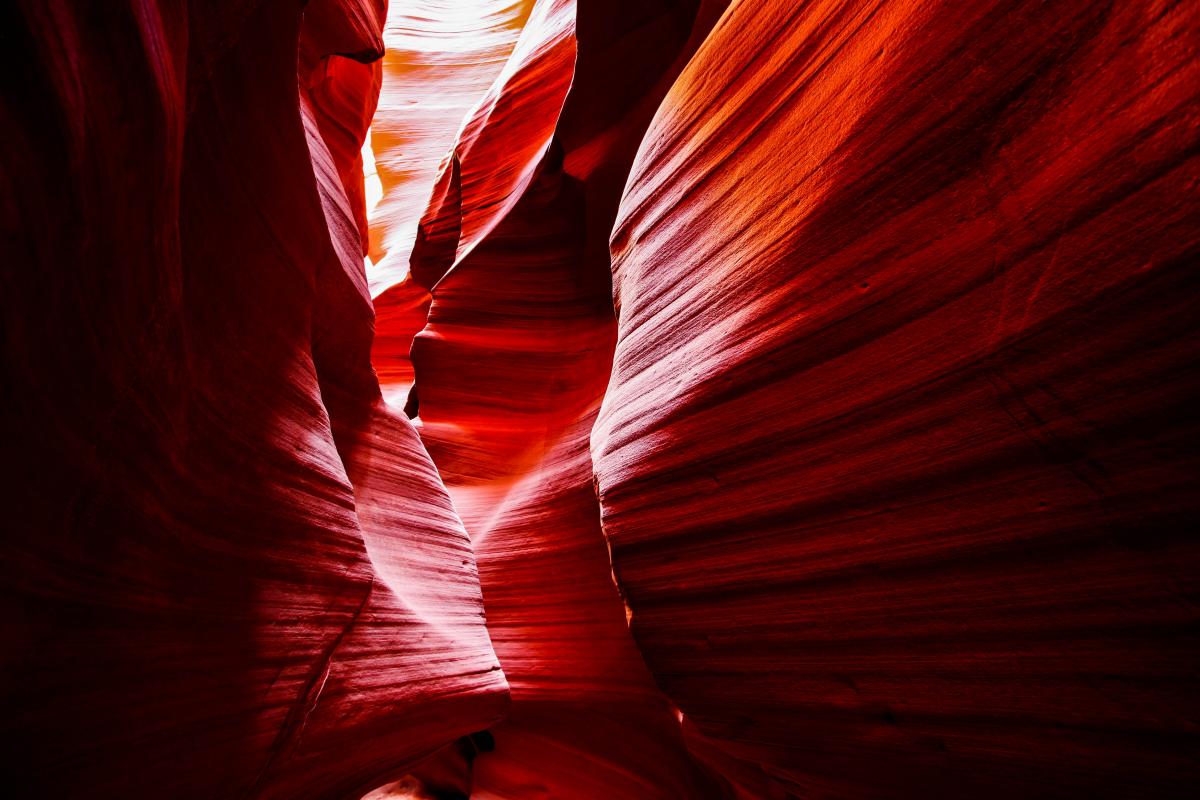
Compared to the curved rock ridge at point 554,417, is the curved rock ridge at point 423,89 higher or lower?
higher

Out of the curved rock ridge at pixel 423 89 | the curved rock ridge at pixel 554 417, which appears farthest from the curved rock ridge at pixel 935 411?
the curved rock ridge at pixel 423 89

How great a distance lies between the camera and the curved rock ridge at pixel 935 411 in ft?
2.99

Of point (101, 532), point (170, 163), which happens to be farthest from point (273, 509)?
point (170, 163)

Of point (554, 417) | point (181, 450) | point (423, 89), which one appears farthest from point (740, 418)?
point (423, 89)

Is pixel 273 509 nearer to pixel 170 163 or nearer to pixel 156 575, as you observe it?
pixel 156 575

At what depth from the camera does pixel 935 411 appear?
1128 millimetres

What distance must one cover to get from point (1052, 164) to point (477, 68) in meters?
9.00

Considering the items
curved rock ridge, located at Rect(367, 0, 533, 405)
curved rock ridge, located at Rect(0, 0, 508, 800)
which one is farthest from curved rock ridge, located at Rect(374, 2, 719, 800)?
curved rock ridge, located at Rect(367, 0, 533, 405)

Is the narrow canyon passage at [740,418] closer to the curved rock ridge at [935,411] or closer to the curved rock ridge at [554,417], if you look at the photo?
the curved rock ridge at [935,411]

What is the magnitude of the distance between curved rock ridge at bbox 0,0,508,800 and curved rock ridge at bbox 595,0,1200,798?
3.29ft

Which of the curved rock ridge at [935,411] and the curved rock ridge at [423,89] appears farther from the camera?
the curved rock ridge at [423,89]

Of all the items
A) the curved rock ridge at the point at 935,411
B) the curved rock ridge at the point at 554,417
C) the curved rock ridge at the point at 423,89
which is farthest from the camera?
the curved rock ridge at the point at 423,89

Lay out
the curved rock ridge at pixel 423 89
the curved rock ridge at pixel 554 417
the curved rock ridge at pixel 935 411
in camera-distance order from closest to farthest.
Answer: the curved rock ridge at pixel 935 411
the curved rock ridge at pixel 554 417
the curved rock ridge at pixel 423 89

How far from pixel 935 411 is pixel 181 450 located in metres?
1.66
